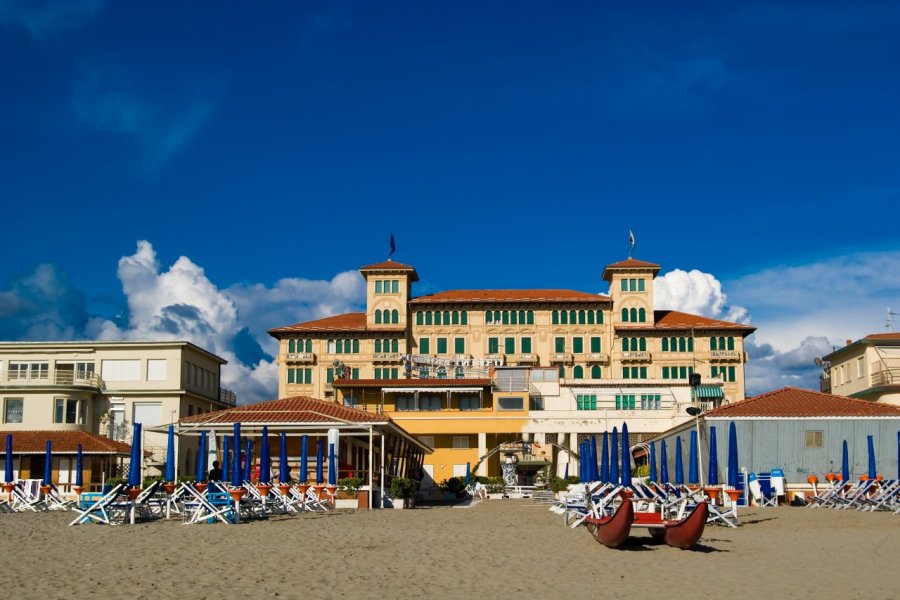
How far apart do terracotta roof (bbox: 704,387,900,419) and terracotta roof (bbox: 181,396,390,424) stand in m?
13.4

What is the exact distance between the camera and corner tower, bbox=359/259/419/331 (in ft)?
236

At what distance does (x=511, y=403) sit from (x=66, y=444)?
25433 millimetres

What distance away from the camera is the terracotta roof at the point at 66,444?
47.3m

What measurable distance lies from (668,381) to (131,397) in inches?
1280

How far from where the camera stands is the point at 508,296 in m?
73.1

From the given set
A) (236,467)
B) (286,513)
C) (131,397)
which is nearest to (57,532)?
(236,467)

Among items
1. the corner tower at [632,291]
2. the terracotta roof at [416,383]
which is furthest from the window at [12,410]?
the corner tower at [632,291]

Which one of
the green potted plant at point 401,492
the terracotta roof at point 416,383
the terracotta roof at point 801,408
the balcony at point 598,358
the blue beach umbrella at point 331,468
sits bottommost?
the green potted plant at point 401,492

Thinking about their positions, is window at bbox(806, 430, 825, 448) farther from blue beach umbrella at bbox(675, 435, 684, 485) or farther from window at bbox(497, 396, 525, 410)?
window at bbox(497, 396, 525, 410)

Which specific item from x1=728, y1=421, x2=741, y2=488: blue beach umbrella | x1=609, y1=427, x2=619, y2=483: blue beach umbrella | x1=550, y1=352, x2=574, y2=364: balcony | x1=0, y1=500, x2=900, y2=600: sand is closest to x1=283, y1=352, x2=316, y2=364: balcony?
x1=550, y1=352, x2=574, y2=364: balcony

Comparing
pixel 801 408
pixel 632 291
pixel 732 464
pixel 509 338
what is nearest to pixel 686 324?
pixel 632 291

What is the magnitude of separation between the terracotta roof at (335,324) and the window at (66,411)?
59.7 ft

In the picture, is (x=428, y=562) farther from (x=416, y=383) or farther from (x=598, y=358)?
(x=598, y=358)

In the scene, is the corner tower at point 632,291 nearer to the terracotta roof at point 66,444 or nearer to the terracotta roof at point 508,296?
the terracotta roof at point 508,296
